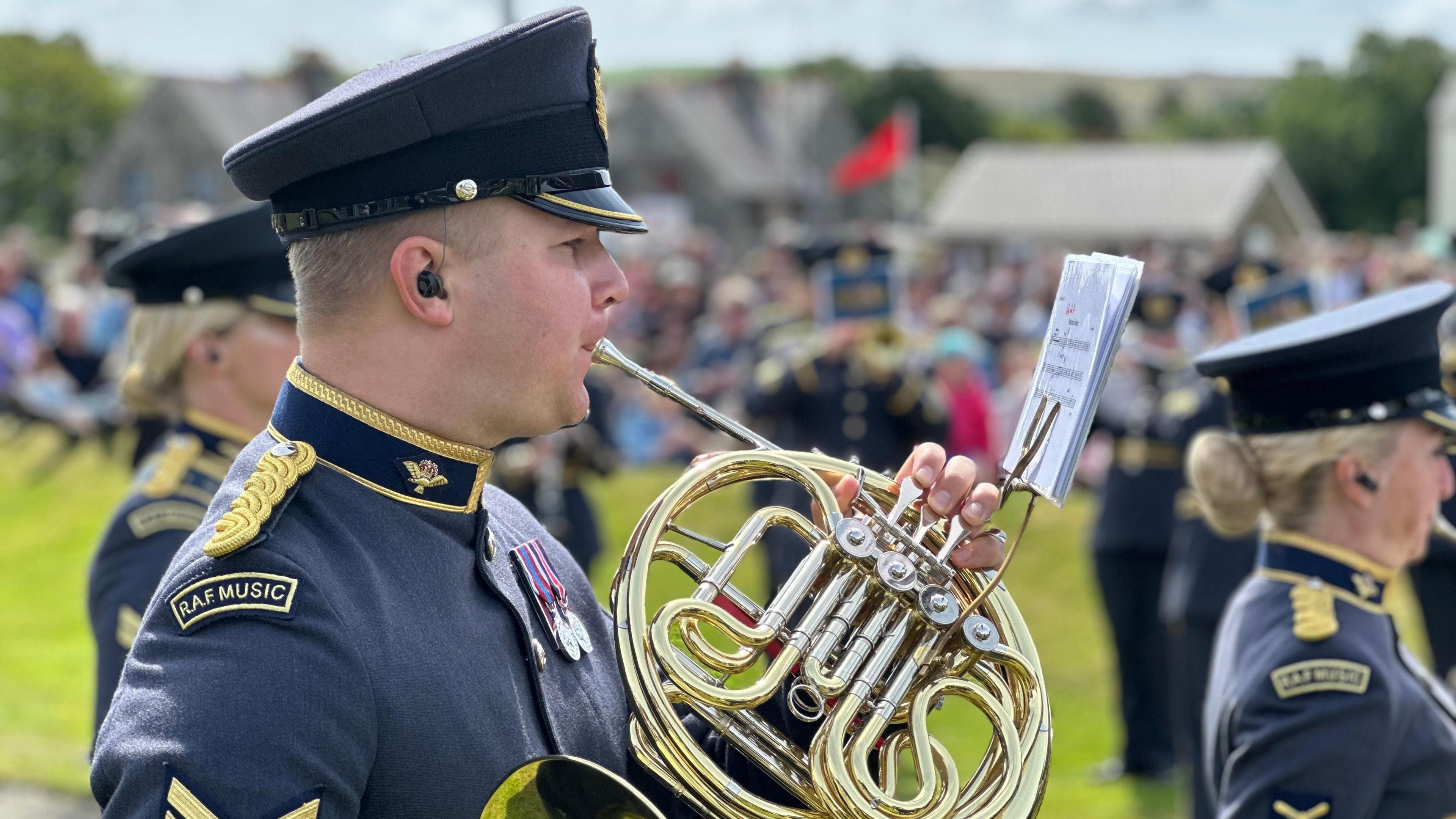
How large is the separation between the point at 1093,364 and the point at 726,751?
31.7 inches

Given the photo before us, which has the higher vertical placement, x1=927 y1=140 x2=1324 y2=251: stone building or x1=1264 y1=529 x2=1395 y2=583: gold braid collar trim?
x1=1264 y1=529 x2=1395 y2=583: gold braid collar trim

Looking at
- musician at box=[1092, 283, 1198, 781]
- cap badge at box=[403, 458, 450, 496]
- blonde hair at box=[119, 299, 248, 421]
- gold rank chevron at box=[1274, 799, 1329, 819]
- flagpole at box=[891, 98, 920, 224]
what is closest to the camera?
cap badge at box=[403, 458, 450, 496]

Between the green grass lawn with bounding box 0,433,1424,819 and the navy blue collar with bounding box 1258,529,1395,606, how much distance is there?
252cm

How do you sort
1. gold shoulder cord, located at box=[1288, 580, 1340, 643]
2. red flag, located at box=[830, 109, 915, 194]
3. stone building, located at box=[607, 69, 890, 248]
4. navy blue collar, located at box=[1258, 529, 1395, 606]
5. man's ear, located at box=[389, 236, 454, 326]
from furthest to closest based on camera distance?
stone building, located at box=[607, 69, 890, 248] → red flag, located at box=[830, 109, 915, 194] → navy blue collar, located at box=[1258, 529, 1395, 606] → gold shoulder cord, located at box=[1288, 580, 1340, 643] → man's ear, located at box=[389, 236, 454, 326]

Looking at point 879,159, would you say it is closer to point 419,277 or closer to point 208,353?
point 208,353

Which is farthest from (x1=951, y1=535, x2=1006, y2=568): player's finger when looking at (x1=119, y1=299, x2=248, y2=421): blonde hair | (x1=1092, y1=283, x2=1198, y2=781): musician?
(x1=1092, y1=283, x2=1198, y2=781): musician

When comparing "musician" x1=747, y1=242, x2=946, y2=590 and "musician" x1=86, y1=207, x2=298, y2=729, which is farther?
"musician" x1=747, y1=242, x2=946, y2=590

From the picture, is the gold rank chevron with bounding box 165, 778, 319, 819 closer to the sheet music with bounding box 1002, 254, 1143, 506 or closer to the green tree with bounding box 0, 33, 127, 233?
the sheet music with bounding box 1002, 254, 1143, 506

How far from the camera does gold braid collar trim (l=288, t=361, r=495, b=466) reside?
205 cm

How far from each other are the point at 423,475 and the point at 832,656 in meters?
0.62

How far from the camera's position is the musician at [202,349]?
11.9ft

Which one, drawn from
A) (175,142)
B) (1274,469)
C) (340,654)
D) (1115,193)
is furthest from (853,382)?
(1115,193)

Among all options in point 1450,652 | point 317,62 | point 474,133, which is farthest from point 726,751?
point 317,62

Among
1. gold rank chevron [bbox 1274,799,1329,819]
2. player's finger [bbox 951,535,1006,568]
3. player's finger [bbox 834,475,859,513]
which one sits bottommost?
gold rank chevron [bbox 1274,799,1329,819]
